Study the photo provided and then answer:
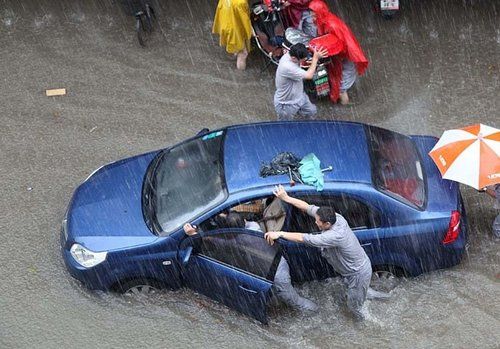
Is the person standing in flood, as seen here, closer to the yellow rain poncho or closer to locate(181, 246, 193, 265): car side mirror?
locate(181, 246, 193, 265): car side mirror

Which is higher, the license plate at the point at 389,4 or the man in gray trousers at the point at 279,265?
the license plate at the point at 389,4

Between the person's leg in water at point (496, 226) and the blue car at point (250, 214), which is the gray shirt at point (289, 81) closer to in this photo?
the blue car at point (250, 214)

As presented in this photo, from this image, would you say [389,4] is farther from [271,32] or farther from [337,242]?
[337,242]

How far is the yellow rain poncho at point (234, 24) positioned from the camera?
9406 mm

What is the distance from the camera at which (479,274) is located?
7.24 meters

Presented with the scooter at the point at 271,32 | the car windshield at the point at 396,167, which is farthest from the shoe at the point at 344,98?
the car windshield at the point at 396,167

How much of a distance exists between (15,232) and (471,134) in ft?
17.1

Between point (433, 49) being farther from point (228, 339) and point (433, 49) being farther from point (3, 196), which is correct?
point (3, 196)

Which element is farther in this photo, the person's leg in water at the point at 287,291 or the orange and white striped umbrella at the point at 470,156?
the orange and white striped umbrella at the point at 470,156

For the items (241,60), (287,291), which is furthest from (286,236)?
(241,60)

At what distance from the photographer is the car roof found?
6535mm

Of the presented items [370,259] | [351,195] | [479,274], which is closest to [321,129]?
[351,195]

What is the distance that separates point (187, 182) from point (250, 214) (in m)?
0.75

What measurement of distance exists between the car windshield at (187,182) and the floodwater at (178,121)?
1.04m
